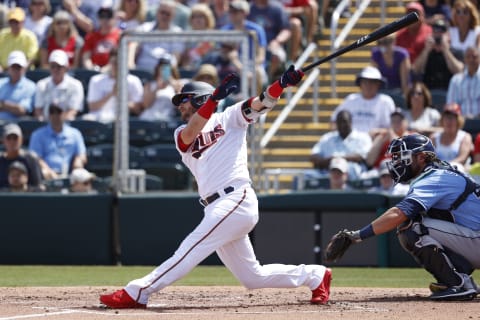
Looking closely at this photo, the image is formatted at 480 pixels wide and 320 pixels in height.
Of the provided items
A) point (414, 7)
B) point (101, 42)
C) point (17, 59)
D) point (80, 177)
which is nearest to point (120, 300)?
point (80, 177)

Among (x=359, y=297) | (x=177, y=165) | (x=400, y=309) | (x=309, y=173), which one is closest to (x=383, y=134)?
(x=309, y=173)

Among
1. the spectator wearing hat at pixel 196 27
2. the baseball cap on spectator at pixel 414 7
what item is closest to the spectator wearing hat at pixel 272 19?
the spectator wearing hat at pixel 196 27

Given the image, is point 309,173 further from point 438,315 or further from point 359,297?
point 438,315

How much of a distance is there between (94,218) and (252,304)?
194 inches

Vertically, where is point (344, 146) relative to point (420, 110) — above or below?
below

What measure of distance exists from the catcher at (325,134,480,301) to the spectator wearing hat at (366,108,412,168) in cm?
510

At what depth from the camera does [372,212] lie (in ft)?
40.1

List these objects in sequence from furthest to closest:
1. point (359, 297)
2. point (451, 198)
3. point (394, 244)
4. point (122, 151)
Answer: point (122, 151), point (394, 244), point (359, 297), point (451, 198)

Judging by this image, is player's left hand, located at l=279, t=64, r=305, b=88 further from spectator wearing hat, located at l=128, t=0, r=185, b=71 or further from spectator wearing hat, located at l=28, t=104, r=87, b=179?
spectator wearing hat, located at l=128, t=0, r=185, b=71

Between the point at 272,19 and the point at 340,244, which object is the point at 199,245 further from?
the point at 272,19

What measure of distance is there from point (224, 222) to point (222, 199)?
17cm

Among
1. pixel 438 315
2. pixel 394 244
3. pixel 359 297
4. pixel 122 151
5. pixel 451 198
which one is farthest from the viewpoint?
pixel 122 151

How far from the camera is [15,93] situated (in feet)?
47.8

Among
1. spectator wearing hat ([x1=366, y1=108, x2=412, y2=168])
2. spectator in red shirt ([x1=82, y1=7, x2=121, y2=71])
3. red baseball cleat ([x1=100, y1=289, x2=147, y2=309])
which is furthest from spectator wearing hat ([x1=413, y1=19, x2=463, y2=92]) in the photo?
red baseball cleat ([x1=100, y1=289, x2=147, y2=309])
